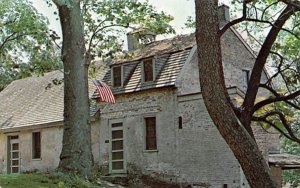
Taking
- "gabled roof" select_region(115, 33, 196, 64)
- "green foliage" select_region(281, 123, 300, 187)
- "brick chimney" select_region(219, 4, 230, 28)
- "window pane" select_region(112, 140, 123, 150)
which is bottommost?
"green foliage" select_region(281, 123, 300, 187)

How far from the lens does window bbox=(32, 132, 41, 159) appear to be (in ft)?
92.7

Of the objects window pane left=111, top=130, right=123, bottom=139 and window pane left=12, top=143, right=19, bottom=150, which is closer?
window pane left=111, top=130, right=123, bottom=139

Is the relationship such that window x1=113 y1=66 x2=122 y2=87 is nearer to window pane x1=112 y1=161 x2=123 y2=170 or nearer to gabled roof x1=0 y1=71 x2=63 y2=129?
gabled roof x1=0 y1=71 x2=63 y2=129

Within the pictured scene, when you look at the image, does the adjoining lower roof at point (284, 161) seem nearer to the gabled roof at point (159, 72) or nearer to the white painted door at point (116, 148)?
the gabled roof at point (159, 72)

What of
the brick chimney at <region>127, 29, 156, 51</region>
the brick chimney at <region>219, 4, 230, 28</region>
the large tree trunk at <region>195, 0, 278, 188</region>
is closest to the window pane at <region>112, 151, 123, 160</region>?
the brick chimney at <region>127, 29, 156, 51</region>

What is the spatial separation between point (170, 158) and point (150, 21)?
612 centimetres

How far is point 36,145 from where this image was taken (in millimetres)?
28500

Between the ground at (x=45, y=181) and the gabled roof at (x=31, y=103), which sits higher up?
the gabled roof at (x=31, y=103)

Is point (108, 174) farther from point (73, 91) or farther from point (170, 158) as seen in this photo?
point (73, 91)

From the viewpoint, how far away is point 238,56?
2578 cm

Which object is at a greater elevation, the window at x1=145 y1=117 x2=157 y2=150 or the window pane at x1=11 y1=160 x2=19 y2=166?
the window at x1=145 y1=117 x2=157 y2=150

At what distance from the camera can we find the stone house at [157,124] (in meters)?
21.1

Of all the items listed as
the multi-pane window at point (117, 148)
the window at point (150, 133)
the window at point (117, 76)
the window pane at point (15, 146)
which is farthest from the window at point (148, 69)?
the window pane at point (15, 146)

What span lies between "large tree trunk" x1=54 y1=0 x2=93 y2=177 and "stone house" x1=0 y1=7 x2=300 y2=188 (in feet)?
13.0
